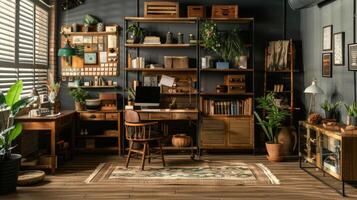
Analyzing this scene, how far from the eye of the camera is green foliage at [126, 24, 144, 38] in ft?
25.4

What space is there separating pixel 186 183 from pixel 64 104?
353 centimetres

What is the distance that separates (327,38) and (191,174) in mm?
2970

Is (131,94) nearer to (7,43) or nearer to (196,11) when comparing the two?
(196,11)

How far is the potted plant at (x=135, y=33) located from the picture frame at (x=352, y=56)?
359 cm

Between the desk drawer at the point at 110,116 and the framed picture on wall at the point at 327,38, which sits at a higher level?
the framed picture on wall at the point at 327,38

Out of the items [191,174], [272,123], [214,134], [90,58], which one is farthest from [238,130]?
[90,58]

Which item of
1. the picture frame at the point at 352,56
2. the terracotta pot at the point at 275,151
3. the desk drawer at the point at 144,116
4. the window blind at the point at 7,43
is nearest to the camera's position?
the picture frame at the point at 352,56

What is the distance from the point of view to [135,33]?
776cm

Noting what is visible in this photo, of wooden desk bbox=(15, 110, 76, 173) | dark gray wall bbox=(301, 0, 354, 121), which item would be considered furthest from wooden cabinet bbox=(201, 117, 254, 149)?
wooden desk bbox=(15, 110, 76, 173)

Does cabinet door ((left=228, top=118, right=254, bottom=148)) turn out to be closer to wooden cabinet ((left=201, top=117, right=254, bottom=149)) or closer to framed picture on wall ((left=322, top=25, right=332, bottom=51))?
wooden cabinet ((left=201, top=117, right=254, bottom=149))

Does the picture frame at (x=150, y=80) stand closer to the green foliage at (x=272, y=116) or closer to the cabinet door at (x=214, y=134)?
the cabinet door at (x=214, y=134)

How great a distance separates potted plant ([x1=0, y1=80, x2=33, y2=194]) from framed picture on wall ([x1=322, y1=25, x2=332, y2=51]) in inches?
174

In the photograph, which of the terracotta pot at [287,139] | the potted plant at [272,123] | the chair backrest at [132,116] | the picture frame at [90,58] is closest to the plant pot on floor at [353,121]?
the potted plant at [272,123]

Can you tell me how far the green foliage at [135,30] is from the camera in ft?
25.4
